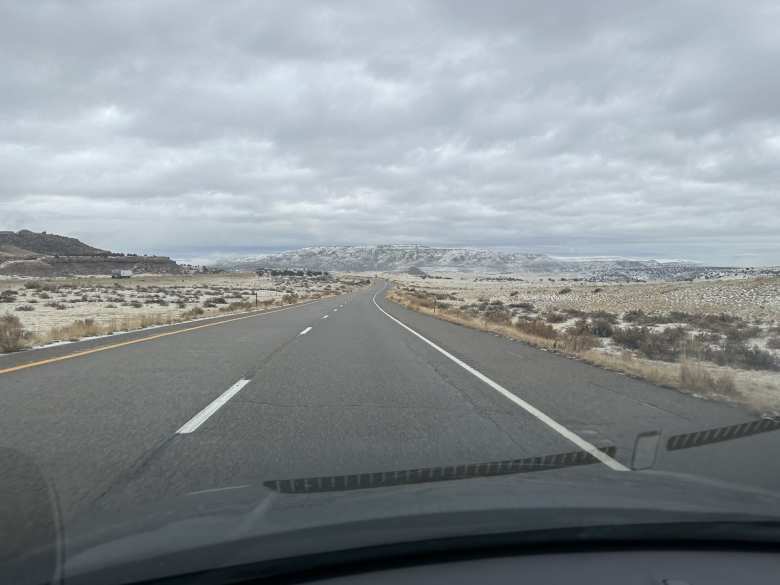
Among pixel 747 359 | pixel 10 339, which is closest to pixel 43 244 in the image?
pixel 10 339

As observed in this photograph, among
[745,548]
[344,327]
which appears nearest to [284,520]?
[745,548]

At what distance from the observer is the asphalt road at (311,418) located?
570 cm

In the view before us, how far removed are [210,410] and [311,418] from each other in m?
1.40

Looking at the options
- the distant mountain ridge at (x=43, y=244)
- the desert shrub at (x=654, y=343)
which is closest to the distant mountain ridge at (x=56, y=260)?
the distant mountain ridge at (x=43, y=244)

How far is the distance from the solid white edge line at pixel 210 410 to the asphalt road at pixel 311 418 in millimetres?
34

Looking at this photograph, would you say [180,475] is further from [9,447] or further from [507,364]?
[507,364]

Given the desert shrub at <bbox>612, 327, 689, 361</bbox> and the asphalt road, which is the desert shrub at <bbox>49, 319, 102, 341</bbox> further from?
the desert shrub at <bbox>612, 327, 689, 361</bbox>

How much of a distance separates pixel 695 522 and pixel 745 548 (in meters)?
0.28

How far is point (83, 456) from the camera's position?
607 centimetres

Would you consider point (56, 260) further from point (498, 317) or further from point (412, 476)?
point (412, 476)

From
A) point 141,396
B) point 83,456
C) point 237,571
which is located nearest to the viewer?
point 237,571

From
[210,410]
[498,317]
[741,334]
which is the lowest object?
[498,317]

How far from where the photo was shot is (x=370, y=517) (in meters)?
3.28

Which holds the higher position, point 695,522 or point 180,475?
point 695,522
